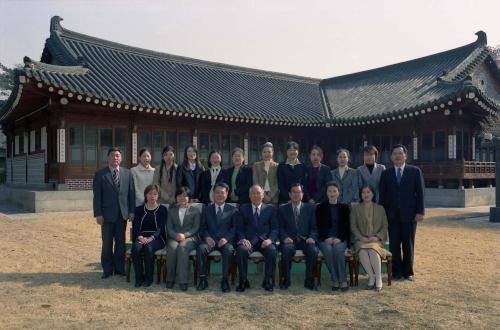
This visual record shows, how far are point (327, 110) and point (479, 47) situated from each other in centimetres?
746

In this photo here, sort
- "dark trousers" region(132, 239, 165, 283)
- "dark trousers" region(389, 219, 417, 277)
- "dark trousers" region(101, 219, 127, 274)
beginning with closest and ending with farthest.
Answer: "dark trousers" region(132, 239, 165, 283), "dark trousers" region(389, 219, 417, 277), "dark trousers" region(101, 219, 127, 274)

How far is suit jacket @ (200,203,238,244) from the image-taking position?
561 centimetres

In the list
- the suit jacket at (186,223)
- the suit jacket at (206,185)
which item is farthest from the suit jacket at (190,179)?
the suit jacket at (186,223)

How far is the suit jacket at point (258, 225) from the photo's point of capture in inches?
220

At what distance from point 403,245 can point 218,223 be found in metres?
2.59

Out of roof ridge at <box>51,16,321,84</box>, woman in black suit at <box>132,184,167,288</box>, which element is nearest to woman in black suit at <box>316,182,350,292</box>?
woman in black suit at <box>132,184,167,288</box>

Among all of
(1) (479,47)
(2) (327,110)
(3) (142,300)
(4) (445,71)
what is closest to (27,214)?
(3) (142,300)

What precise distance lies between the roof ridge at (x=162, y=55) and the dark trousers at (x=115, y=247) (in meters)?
14.0

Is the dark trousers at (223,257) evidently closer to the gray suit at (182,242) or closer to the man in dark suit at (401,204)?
the gray suit at (182,242)

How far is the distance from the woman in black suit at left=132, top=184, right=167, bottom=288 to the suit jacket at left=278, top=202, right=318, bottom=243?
5.21ft

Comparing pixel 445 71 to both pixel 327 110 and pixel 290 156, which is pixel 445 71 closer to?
pixel 327 110

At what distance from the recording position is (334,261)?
534 centimetres

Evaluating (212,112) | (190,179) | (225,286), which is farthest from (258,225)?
(212,112)

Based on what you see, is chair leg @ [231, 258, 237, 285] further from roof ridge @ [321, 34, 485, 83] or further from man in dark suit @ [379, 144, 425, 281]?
roof ridge @ [321, 34, 485, 83]
